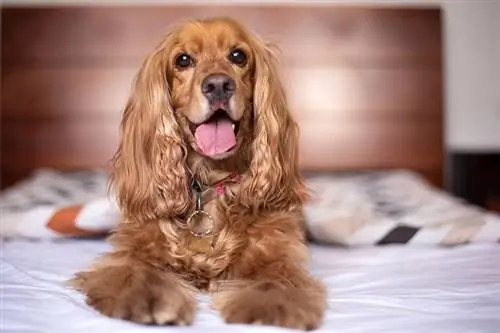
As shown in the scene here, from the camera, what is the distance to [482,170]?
2.41 metres

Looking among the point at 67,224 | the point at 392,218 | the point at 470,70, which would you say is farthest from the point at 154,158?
the point at 470,70

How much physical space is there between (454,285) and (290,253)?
0.88 ft

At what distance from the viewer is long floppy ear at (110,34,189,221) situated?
3.84 feet

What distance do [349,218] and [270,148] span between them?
451mm

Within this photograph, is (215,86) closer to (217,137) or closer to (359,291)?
(217,137)

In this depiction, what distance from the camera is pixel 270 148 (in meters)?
1.20

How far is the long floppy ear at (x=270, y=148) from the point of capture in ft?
3.91

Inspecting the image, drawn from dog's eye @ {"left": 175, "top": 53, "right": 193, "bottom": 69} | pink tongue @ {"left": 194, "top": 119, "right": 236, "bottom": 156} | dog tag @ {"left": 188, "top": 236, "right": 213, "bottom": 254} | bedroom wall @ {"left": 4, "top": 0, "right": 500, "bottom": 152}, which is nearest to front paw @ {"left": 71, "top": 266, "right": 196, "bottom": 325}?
dog tag @ {"left": 188, "top": 236, "right": 213, "bottom": 254}

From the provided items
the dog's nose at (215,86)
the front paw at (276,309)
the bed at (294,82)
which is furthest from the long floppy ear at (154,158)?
the bed at (294,82)

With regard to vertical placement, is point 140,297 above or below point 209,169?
below

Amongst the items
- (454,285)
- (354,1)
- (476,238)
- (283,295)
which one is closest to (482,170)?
(354,1)

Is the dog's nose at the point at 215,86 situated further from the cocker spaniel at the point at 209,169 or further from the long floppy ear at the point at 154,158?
the long floppy ear at the point at 154,158

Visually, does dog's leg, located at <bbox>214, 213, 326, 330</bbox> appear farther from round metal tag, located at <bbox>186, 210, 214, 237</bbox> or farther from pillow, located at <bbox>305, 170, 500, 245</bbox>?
pillow, located at <bbox>305, 170, 500, 245</bbox>

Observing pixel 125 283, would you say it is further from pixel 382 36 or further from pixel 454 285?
pixel 382 36
